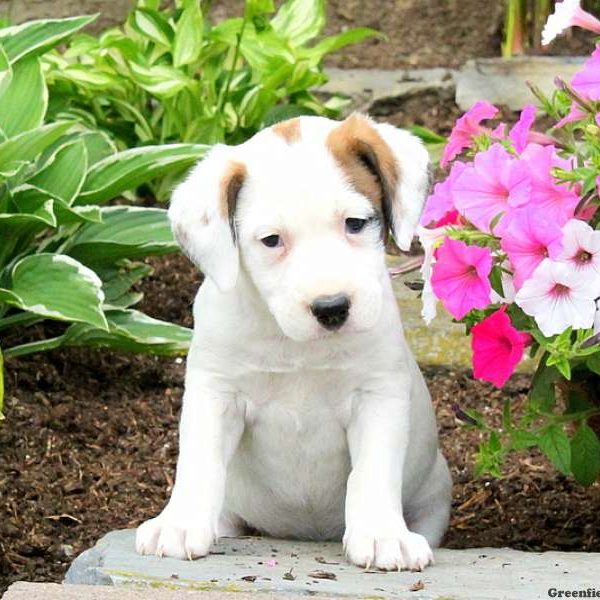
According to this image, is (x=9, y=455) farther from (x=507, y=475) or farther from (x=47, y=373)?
(x=507, y=475)

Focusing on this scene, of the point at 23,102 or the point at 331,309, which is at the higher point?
the point at 23,102

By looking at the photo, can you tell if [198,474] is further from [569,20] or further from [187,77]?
[187,77]

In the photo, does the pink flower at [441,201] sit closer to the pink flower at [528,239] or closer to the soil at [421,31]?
the pink flower at [528,239]

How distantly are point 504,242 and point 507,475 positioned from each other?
53.6 inches

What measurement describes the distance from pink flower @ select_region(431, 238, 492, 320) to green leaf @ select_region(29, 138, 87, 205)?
2.01 m

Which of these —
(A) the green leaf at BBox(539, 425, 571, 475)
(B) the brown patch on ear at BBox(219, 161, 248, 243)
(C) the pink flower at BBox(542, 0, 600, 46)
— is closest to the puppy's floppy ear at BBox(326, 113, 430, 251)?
(B) the brown patch on ear at BBox(219, 161, 248, 243)

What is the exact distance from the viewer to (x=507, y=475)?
4.38m

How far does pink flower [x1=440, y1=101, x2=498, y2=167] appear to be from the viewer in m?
3.57

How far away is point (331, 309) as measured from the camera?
3.08m

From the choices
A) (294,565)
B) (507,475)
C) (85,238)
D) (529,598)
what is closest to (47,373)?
(85,238)

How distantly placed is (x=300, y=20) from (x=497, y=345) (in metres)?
3.50

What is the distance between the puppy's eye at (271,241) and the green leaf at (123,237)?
6.05ft

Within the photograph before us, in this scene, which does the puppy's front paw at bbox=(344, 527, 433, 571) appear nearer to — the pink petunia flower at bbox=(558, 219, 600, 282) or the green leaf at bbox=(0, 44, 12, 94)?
the pink petunia flower at bbox=(558, 219, 600, 282)

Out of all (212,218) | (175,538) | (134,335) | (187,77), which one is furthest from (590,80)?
(187,77)
